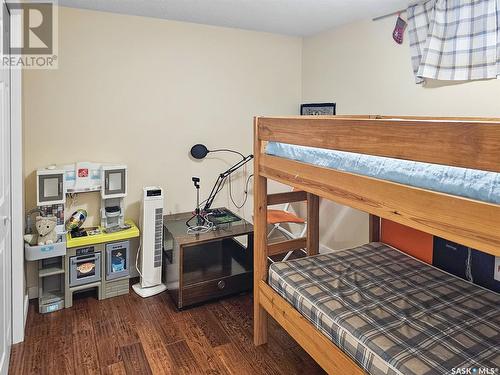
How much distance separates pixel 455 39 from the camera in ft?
7.36

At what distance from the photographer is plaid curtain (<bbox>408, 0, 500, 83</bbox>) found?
6.80 ft

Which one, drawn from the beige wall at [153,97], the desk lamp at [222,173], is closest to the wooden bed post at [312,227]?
the desk lamp at [222,173]

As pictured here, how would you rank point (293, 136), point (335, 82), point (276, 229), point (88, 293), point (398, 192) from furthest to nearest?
point (276, 229)
point (335, 82)
point (88, 293)
point (293, 136)
point (398, 192)

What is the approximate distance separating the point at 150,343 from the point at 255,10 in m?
2.48

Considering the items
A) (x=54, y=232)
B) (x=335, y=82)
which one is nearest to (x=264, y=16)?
(x=335, y=82)

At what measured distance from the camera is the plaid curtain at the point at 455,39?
2072 millimetres

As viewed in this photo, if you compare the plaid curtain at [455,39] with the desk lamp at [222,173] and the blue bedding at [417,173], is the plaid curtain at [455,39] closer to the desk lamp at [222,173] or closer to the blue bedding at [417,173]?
the blue bedding at [417,173]

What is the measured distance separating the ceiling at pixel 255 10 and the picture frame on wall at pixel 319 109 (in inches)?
27.5

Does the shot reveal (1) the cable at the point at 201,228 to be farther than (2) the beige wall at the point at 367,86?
Yes

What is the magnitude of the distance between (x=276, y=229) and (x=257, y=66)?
165 cm

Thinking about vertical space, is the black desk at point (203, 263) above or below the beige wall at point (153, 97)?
below

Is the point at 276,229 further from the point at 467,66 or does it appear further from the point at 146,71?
the point at 467,66

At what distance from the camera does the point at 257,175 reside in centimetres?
212

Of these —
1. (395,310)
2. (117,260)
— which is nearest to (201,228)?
(117,260)
